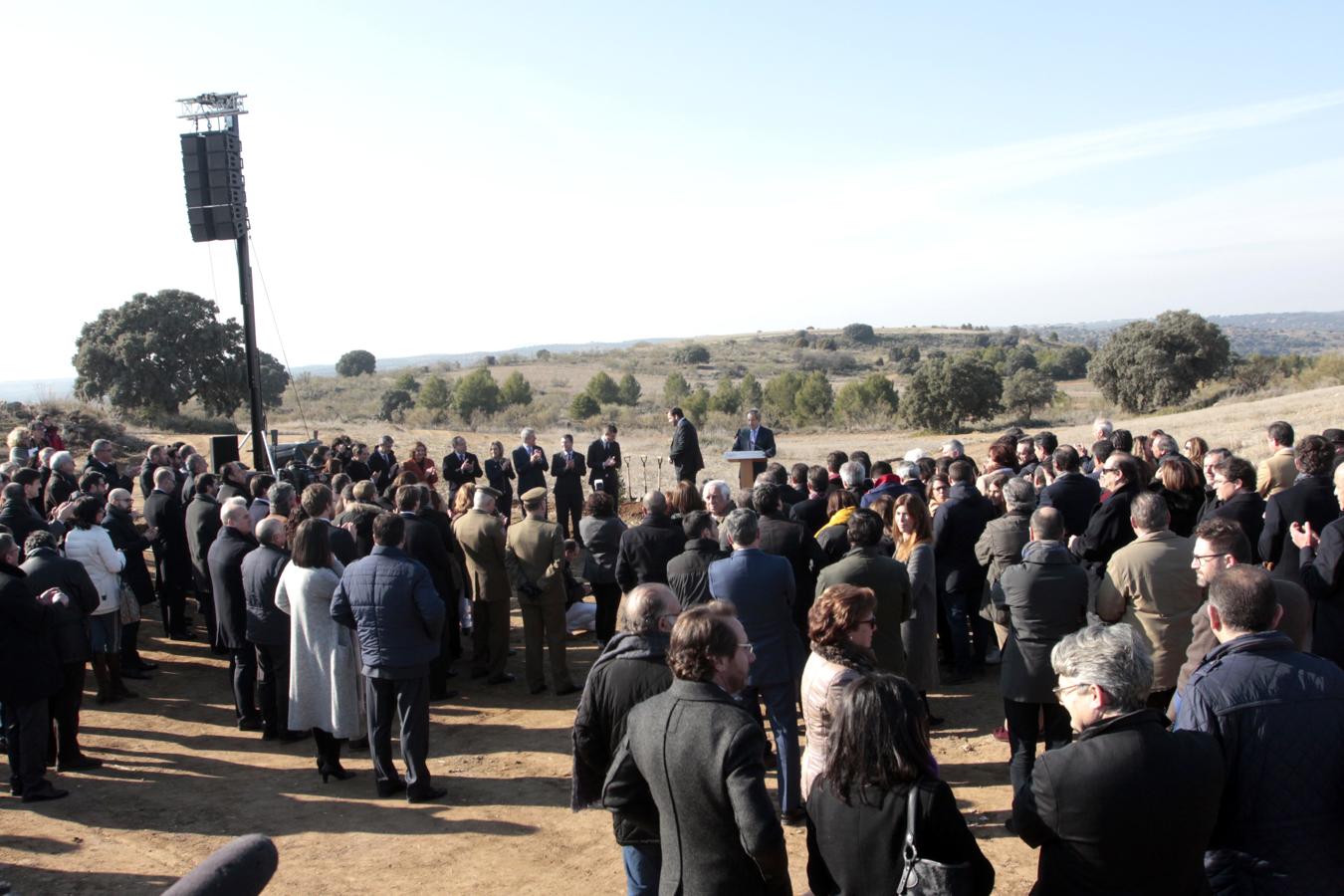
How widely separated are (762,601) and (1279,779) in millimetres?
2837

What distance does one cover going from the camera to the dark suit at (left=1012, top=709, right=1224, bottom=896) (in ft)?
9.03

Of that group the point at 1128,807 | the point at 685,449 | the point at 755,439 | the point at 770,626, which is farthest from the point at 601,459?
the point at 1128,807

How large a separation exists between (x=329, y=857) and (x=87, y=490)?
5068 millimetres

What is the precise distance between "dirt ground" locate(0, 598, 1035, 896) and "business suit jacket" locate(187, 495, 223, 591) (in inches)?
58.4

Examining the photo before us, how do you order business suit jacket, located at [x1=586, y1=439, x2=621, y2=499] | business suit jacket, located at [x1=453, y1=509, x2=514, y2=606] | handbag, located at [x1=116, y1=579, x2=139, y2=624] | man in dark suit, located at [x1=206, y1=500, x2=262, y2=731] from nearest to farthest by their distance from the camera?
man in dark suit, located at [x1=206, y1=500, x2=262, y2=731]
business suit jacket, located at [x1=453, y1=509, x2=514, y2=606]
handbag, located at [x1=116, y1=579, x2=139, y2=624]
business suit jacket, located at [x1=586, y1=439, x2=621, y2=499]

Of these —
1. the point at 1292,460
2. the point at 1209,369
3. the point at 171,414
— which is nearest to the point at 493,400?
the point at 171,414

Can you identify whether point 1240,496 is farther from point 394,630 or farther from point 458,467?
point 458,467

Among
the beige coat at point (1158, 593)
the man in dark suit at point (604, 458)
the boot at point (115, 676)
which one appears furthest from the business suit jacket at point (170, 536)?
the beige coat at point (1158, 593)

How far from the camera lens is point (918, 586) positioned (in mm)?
6754

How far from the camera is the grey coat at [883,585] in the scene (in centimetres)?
591

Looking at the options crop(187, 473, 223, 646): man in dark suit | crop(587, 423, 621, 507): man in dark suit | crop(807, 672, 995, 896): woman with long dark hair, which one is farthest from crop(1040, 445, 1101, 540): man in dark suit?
crop(187, 473, 223, 646): man in dark suit

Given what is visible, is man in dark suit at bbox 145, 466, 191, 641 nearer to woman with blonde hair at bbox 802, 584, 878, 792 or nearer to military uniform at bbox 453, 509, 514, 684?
military uniform at bbox 453, 509, 514, 684

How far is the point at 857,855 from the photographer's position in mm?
2803

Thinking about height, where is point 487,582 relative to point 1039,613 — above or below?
below
